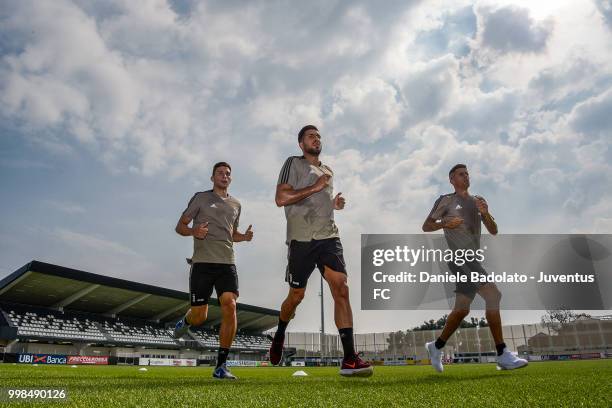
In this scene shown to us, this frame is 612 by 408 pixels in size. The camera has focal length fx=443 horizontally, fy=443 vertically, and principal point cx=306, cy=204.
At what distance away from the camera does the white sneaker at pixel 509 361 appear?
536 centimetres

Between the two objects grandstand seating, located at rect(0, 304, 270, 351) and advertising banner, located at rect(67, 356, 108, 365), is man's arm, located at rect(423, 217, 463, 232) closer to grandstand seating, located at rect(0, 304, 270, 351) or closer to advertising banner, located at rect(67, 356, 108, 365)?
advertising banner, located at rect(67, 356, 108, 365)

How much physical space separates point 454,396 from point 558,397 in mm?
576

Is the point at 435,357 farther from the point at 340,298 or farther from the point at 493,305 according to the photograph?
the point at 340,298

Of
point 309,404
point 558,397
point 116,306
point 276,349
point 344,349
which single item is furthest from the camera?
point 116,306

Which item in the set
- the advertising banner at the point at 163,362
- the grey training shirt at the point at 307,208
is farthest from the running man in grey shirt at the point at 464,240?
the advertising banner at the point at 163,362

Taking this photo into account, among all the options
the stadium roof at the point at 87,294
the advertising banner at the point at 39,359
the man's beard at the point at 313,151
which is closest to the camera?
the man's beard at the point at 313,151

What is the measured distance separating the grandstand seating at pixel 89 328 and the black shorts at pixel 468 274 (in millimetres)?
35961

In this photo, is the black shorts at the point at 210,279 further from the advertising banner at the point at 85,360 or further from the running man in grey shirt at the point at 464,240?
the advertising banner at the point at 85,360

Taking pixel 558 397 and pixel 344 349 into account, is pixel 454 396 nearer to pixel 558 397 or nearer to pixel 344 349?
pixel 558 397

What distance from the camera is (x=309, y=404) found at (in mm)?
2260

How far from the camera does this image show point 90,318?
4162cm

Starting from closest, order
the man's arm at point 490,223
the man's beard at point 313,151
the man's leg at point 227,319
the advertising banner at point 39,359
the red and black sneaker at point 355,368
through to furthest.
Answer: the red and black sneaker at point 355,368, the man's beard at point 313,151, the man's leg at point 227,319, the man's arm at point 490,223, the advertising banner at point 39,359

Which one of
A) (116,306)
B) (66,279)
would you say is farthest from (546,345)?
(66,279)

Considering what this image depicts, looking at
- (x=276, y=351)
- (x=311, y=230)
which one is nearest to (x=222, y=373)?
(x=276, y=351)
